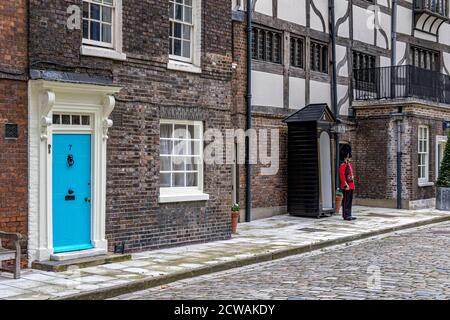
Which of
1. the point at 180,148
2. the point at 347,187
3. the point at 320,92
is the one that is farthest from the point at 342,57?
the point at 180,148

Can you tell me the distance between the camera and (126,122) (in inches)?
470

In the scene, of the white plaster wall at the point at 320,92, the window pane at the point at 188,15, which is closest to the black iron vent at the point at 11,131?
the window pane at the point at 188,15

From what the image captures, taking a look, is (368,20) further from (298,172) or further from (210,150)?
(210,150)

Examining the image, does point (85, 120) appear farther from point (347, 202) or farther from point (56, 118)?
point (347, 202)

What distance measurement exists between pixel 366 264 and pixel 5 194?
6.24 meters

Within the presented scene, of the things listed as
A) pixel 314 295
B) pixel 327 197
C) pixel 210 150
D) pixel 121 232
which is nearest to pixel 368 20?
pixel 327 197

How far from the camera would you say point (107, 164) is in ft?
37.9

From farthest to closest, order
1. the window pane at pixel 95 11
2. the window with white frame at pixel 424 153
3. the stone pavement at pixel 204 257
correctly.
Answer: the window with white frame at pixel 424 153
the window pane at pixel 95 11
the stone pavement at pixel 204 257

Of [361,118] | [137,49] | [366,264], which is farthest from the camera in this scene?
[361,118]

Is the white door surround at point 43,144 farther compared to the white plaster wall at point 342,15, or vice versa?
the white plaster wall at point 342,15

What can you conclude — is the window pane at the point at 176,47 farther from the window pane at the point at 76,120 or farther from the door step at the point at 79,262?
the door step at the point at 79,262

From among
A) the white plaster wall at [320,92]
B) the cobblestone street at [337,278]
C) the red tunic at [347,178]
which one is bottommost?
the cobblestone street at [337,278]

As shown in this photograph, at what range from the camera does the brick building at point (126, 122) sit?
34.5ft

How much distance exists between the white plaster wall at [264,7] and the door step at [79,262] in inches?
367
